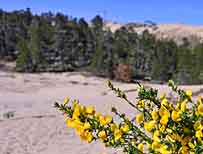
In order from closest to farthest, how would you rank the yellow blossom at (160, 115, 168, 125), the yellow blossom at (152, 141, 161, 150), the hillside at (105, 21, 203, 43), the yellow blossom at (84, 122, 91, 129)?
the yellow blossom at (160, 115, 168, 125)
the yellow blossom at (152, 141, 161, 150)
the yellow blossom at (84, 122, 91, 129)
the hillside at (105, 21, 203, 43)

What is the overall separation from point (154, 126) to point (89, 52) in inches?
2586

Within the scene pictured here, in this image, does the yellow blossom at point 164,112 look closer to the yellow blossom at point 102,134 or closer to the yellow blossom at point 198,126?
the yellow blossom at point 198,126

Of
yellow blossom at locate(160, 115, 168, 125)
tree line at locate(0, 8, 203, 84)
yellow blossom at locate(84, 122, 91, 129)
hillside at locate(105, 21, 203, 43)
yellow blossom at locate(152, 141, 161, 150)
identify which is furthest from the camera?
hillside at locate(105, 21, 203, 43)

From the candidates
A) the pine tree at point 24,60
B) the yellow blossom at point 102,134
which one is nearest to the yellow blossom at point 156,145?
the yellow blossom at point 102,134

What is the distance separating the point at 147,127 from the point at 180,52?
59.3 m

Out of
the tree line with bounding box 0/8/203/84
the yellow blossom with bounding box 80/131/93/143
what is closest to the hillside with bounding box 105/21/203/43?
the tree line with bounding box 0/8/203/84

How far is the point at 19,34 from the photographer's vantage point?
233 feet

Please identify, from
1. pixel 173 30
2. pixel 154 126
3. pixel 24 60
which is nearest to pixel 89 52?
pixel 24 60

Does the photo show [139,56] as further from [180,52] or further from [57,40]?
[57,40]

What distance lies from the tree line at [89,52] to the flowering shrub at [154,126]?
48.6m

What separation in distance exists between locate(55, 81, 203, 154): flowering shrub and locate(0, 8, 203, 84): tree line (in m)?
48.6

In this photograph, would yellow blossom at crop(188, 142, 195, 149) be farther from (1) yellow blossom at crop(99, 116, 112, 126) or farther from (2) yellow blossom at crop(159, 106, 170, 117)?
(1) yellow blossom at crop(99, 116, 112, 126)

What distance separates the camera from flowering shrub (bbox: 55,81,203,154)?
241 centimetres

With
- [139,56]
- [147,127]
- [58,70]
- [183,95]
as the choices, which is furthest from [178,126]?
[139,56]
